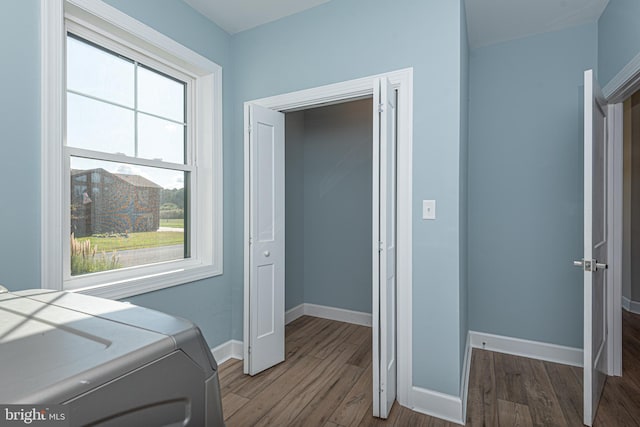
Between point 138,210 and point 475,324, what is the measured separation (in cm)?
306

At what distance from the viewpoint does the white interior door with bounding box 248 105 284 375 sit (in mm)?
2473

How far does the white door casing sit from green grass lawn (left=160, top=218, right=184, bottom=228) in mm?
2801

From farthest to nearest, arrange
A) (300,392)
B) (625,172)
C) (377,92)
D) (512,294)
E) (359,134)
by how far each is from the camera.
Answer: (625,172), (359,134), (512,294), (300,392), (377,92)

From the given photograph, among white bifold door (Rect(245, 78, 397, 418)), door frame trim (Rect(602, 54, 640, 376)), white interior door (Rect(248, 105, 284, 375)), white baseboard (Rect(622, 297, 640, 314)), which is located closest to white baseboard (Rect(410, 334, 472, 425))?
white bifold door (Rect(245, 78, 397, 418))

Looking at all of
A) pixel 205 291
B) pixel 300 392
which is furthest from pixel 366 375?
pixel 205 291

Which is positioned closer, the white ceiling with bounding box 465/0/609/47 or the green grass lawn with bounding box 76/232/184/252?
the green grass lawn with bounding box 76/232/184/252

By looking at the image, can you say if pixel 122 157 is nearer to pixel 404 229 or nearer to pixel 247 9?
pixel 247 9

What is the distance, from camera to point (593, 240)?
1.91m

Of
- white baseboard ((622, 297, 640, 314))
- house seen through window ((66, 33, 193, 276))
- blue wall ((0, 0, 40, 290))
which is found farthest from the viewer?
white baseboard ((622, 297, 640, 314))

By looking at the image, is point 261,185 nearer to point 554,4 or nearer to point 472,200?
point 472,200

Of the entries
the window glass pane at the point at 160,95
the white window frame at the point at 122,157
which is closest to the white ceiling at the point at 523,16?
the white window frame at the point at 122,157

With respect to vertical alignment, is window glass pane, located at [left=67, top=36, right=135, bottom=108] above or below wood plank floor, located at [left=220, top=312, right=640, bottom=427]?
A: above

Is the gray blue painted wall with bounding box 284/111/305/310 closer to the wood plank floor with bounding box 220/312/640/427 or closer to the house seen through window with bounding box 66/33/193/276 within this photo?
the wood plank floor with bounding box 220/312/640/427

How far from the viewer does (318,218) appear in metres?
3.78
